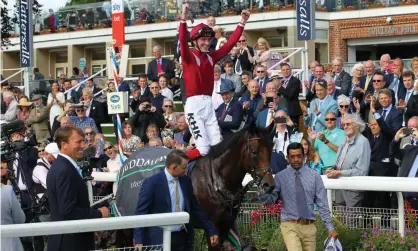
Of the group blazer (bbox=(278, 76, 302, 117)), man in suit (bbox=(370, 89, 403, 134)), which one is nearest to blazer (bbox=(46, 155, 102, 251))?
man in suit (bbox=(370, 89, 403, 134))

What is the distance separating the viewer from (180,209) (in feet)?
24.1

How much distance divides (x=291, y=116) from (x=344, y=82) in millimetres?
1299

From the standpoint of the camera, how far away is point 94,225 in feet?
17.1

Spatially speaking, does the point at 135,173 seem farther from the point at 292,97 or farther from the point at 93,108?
the point at 93,108

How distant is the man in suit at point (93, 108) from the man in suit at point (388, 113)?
23.4ft

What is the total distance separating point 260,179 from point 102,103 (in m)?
9.86

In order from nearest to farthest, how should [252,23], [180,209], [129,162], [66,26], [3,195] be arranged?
[3,195] → [180,209] → [129,162] → [252,23] → [66,26]

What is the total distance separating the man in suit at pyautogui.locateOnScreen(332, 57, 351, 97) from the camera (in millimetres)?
14103

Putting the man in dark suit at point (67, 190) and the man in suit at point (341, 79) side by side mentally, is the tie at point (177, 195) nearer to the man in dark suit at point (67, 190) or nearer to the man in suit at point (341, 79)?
the man in dark suit at point (67, 190)

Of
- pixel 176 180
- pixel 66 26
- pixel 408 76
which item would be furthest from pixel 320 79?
pixel 66 26

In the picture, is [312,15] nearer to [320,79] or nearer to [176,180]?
[320,79]

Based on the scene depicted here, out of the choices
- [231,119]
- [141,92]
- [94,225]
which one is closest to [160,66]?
[141,92]

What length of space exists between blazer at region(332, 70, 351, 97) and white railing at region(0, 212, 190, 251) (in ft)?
29.3

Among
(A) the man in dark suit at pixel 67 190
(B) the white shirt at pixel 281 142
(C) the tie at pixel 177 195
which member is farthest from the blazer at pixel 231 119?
(A) the man in dark suit at pixel 67 190
